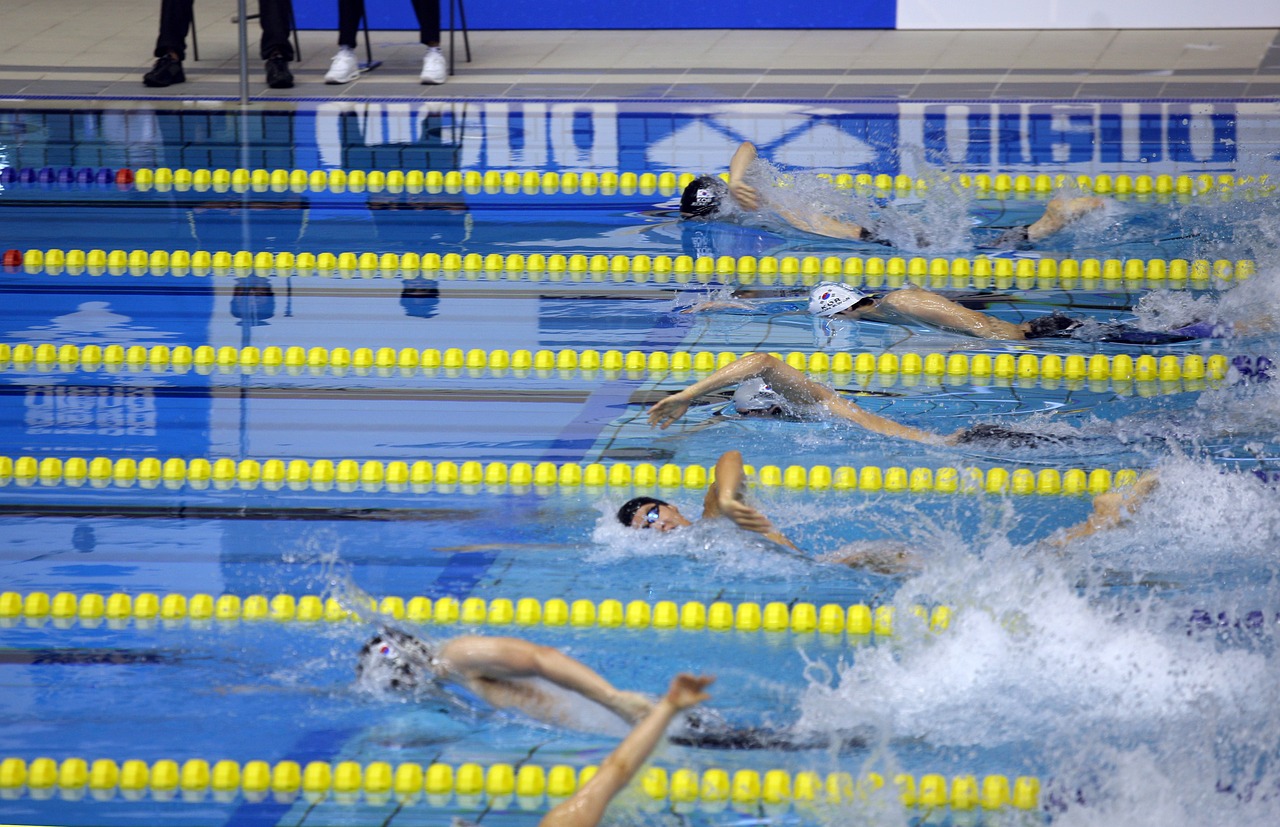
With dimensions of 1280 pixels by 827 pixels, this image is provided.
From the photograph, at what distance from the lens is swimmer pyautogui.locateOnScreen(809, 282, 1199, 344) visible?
5.11m

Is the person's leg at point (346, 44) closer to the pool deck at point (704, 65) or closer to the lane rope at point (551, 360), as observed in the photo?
the pool deck at point (704, 65)

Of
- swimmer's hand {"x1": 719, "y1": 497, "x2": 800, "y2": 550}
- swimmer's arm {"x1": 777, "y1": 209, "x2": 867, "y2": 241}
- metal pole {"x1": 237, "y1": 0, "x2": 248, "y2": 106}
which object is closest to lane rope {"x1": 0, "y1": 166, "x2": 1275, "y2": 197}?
swimmer's arm {"x1": 777, "y1": 209, "x2": 867, "y2": 241}

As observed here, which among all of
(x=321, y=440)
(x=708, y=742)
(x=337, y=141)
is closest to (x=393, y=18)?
(x=337, y=141)

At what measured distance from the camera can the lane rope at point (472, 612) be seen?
3639 millimetres

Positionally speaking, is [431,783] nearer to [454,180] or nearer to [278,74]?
[454,180]

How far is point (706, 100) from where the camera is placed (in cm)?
767

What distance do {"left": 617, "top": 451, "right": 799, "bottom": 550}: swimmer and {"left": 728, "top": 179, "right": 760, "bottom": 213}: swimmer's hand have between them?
241 cm

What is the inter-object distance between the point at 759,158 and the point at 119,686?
4.09 metres

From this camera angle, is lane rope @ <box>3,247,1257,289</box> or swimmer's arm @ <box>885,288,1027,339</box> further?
lane rope @ <box>3,247,1257,289</box>

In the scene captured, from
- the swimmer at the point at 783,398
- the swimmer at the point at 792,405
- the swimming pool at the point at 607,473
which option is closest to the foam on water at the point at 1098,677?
the swimming pool at the point at 607,473

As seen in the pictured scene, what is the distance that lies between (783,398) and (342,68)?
428cm

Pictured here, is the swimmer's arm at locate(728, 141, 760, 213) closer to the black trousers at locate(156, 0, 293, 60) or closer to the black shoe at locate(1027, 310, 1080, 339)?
the black shoe at locate(1027, 310, 1080, 339)

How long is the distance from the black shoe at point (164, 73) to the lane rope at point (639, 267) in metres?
2.04

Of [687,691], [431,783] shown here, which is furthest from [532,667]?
[687,691]
